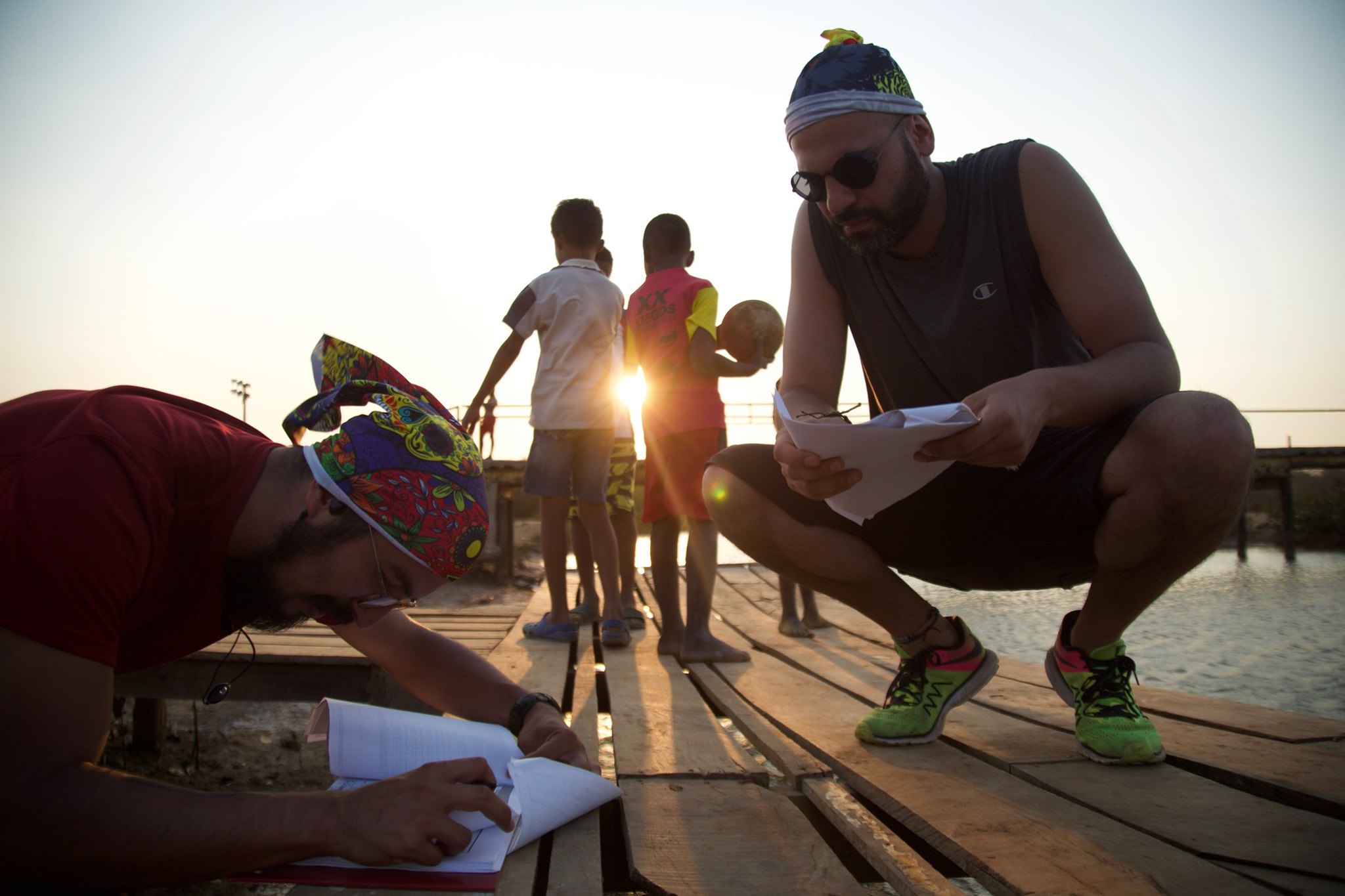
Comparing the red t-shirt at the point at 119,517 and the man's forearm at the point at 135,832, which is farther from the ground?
the red t-shirt at the point at 119,517

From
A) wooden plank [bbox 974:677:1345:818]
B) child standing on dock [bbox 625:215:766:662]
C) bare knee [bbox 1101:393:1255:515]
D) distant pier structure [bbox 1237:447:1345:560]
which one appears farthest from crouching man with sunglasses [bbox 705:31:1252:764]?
distant pier structure [bbox 1237:447:1345:560]

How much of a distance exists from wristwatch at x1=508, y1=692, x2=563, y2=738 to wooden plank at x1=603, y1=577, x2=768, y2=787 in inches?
7.9

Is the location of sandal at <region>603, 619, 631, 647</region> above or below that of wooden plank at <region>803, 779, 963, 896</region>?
below

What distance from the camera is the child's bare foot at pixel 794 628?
395cm

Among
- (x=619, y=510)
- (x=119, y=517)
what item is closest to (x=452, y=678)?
(x=119, y=517)

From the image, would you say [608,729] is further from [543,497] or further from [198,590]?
[543,497]

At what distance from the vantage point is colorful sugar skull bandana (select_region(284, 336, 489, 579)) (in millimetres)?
1362

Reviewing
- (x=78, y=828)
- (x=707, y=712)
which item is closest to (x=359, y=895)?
(x=78, y=828)

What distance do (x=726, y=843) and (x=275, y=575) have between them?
83 centimetres

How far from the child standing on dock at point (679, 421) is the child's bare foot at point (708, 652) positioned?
165 mm

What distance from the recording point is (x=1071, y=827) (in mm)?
1304

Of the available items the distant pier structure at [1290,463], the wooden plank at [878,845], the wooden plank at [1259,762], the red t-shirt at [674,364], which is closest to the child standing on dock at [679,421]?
the red t-shirt at [674,364]

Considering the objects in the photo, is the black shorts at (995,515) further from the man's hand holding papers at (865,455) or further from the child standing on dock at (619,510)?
the child standing on dock at (619,510)

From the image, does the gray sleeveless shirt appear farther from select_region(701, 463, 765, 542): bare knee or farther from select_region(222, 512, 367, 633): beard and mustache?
select_region(222, 512, 367, 633): beard and mustache
